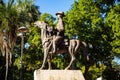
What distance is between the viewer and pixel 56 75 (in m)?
18.2

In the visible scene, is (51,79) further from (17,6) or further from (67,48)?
(17,6)

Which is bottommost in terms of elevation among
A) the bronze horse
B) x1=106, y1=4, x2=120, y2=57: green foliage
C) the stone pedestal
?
the stone pedestal

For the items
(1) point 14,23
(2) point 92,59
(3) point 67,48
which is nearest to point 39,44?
(1) point 14,23

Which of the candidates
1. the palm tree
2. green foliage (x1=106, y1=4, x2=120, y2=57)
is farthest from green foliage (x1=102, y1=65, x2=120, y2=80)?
the palm tree

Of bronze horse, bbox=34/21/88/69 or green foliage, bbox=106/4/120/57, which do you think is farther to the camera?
green foliage, bbox=106/4/120/57

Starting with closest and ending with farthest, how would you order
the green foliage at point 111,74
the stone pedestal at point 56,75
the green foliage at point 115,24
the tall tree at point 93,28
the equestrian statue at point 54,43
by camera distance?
the stone pedestal at point 56,75 < the equestrian statue at point 54,43 < the green foliage at point 115,24 < the tall tree at point 93,28 < the green foliage at point 111,74

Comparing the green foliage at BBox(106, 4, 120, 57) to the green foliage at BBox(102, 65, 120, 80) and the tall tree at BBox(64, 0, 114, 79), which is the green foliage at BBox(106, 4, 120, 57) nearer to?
the tall tree at BBox(64, 0, 114, 79)

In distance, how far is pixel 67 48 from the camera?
18906mm

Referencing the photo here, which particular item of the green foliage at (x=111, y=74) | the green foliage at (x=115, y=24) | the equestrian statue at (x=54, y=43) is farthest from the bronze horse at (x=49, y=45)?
the green foliage at (x=111, y=74)

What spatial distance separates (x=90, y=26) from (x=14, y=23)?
7232 mm

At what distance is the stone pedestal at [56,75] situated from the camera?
710 inches

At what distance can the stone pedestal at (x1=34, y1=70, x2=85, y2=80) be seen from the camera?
18031mm

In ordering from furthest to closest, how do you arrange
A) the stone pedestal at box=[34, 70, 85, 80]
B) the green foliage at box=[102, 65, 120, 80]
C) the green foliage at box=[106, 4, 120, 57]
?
the green foliage at box=[102, 65, 120, 80] → the green foliage at box=[106, 4, 120, 57] → the stone pedestal at box=[34, 70, 85, 80]

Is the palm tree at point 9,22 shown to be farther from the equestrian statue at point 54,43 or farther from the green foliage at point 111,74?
the equestrian statue at point 54,43
